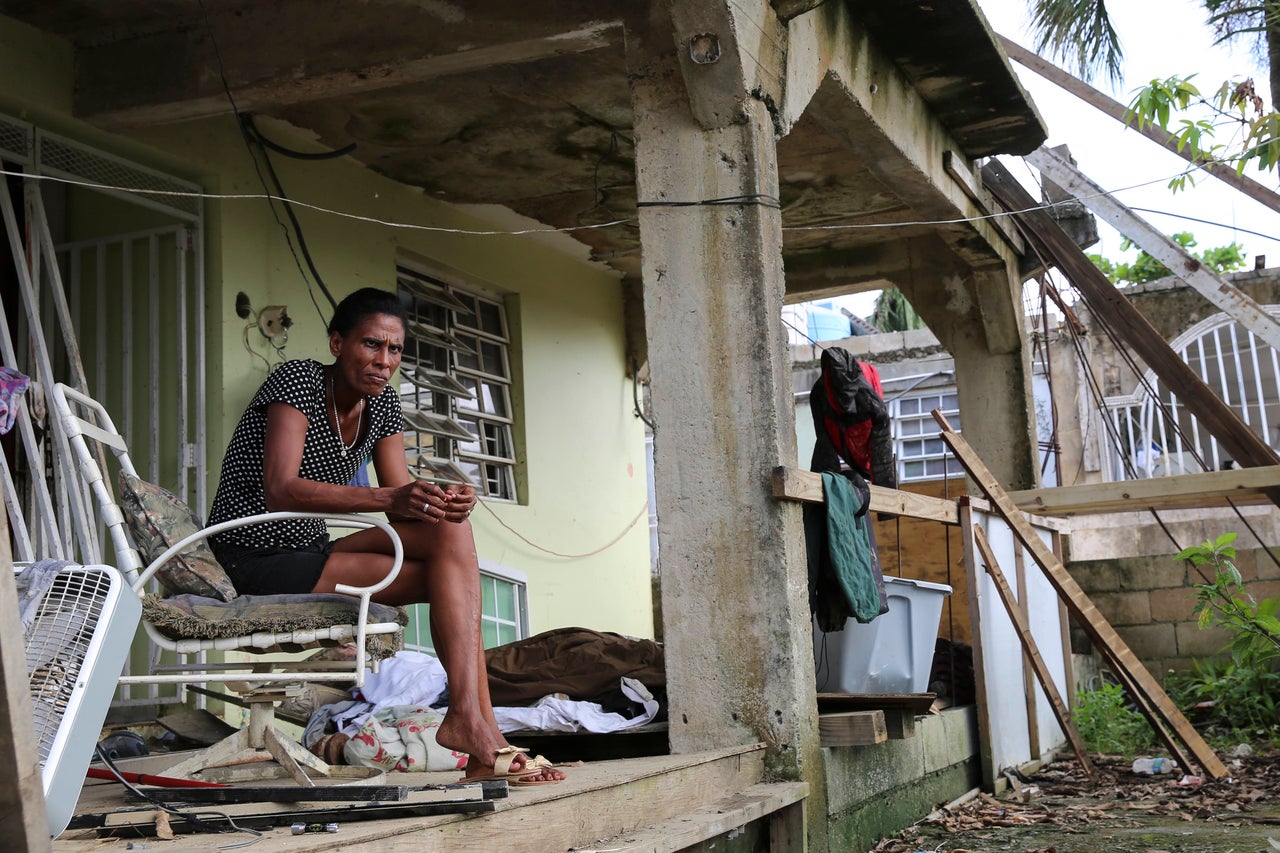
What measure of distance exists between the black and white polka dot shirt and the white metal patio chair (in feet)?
0.92

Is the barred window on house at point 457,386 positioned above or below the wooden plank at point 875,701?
above

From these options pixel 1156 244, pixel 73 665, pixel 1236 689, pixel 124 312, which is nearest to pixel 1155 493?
pixel 1236 689

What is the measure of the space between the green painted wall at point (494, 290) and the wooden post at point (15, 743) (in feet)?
12.9

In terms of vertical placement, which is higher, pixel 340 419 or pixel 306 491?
pixel 340 419

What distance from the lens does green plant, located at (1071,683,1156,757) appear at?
7.41m

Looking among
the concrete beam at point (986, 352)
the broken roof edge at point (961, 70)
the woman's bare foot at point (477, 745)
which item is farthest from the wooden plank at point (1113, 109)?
the woman's bare foot at point (477, 745)

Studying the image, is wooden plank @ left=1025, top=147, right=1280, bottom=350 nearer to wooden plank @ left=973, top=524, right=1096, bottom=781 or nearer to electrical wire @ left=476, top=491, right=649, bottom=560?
wooden plank @ left=973, top=524, right=1096, bottom=781

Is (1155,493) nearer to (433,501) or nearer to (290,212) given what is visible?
(290,212)

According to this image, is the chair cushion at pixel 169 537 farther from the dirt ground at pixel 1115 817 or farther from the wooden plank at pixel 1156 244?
the wooden plank at pixel 1156 244

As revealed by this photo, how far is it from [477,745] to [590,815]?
34 cm

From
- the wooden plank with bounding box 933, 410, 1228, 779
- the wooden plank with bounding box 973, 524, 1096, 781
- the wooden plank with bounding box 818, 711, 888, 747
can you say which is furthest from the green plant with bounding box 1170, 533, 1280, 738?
the wooden plank with bounding box 818, 711, 888, 747

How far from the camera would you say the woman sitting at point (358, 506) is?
10.9 ft

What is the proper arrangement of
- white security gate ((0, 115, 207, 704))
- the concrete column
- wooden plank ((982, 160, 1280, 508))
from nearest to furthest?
the concrete column → white security gate ((0, 115, 207, 704)) → wooden plank ((982, 160, 1280, 508))

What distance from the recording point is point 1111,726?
7.46 m
